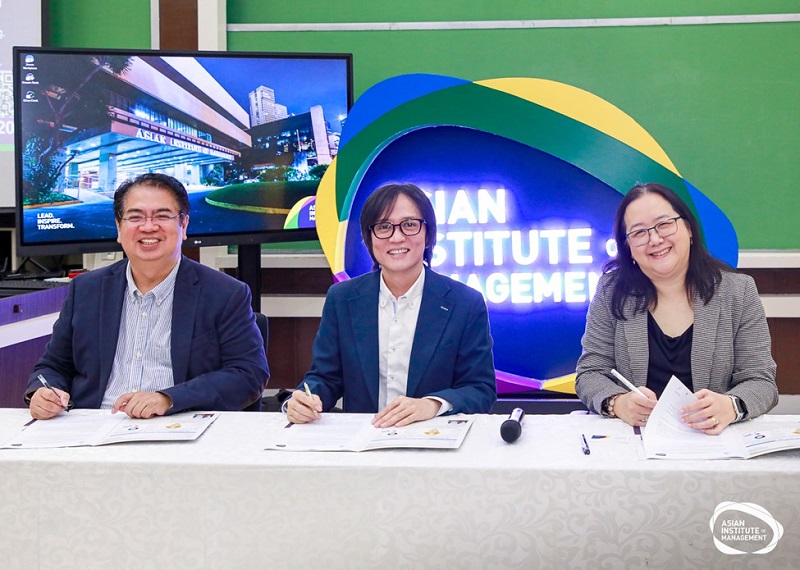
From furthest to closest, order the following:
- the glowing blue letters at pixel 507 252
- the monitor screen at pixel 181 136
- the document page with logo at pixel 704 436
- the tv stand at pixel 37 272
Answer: the tv stand at pixel 37 272
the glowing blue letters at pixel 507 252
the monitor screen at pixel 181 136
the document page with logo at pixel 704 436

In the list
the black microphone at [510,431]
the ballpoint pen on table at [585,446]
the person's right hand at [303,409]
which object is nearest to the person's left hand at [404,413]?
the person's right hand at [303,409]

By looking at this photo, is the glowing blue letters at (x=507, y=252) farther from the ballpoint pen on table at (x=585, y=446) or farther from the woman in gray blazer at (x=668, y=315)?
the ballpoint pen on table at (x=585, y=446)

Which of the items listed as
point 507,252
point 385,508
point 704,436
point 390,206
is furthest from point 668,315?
point 507,252

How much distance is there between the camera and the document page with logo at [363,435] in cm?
155

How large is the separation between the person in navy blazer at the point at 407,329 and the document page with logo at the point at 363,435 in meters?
0.32

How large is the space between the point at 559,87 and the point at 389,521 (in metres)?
2.26

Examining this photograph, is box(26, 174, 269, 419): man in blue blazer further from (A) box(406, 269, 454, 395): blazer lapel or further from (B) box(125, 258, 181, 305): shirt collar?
(A) box(406, 269, 454, 395): blazer lapel

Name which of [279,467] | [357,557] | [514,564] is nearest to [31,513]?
[279,467]

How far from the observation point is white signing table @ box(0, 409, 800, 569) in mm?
1366

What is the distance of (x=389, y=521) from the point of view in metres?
1.41

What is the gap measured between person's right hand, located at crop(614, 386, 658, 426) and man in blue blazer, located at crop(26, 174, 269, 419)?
96cm

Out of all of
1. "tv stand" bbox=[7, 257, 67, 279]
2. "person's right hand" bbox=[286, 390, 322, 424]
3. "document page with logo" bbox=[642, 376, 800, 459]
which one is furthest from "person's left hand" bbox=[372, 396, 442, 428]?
"tv stand" bbox=[7, 257, 67, 279]

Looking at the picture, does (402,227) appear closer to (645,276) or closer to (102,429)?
(645,276)

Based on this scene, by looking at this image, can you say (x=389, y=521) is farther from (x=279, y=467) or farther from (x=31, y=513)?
(x=31, y=513)
